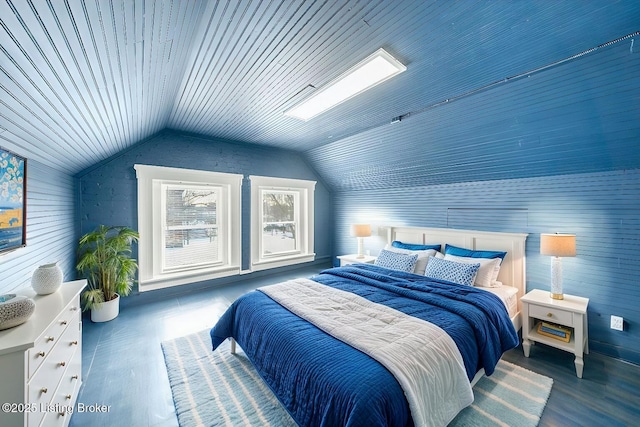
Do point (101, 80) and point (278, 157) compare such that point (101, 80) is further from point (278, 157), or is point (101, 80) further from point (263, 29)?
point (278, 157)

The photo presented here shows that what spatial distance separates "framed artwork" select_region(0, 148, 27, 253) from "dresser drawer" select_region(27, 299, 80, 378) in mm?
537

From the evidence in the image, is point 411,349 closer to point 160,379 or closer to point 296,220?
point 160,379

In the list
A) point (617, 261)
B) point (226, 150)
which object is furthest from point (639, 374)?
point (226, 150)

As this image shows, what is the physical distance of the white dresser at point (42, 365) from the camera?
1.06 m

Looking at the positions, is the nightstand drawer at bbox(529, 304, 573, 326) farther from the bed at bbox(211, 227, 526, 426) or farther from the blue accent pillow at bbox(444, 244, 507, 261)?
the blue accent pillow at bbox(444, 244, 507, 261)

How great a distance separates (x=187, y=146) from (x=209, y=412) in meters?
3.48

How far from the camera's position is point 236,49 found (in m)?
1.81

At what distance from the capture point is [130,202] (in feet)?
11.5

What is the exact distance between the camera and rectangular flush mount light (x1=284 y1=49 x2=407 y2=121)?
1.95m

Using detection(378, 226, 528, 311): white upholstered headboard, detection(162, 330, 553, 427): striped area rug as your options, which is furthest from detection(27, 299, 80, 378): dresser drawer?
detection(378, 226, 528, 311): white upholstered headboard

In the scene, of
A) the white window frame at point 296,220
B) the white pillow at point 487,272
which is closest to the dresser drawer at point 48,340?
the white window frame at point 296,220

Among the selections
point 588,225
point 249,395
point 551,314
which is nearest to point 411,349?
point 249,395

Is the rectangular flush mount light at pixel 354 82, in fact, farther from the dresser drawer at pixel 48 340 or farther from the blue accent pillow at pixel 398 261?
the dresser drawer at pixel 48 340

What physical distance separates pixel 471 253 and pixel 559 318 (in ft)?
3.33
